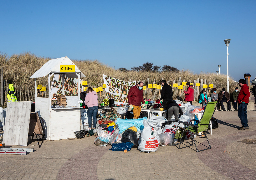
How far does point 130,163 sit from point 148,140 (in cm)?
125

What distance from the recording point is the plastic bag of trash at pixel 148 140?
293 inches

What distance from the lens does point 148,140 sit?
296 inches

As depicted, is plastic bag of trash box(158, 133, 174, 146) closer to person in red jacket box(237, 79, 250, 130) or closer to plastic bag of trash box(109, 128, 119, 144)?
plastic bag of trash box(109, 128, 119, 144)

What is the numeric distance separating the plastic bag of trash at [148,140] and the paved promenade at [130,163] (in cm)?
15

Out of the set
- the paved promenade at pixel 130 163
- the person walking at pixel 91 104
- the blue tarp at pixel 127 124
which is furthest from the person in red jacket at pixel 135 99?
the paved promenade at pixel 130 163

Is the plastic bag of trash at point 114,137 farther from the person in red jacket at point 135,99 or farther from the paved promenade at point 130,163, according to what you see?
the person in red jacket at point 135,99

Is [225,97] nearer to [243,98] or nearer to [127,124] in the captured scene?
[243,98]

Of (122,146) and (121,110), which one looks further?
(121,110)

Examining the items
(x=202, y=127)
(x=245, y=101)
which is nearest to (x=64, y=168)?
(x=202, y=127)

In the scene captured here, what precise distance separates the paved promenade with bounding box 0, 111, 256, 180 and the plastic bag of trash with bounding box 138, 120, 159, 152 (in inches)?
6.1

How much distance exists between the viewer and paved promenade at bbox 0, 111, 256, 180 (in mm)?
5520

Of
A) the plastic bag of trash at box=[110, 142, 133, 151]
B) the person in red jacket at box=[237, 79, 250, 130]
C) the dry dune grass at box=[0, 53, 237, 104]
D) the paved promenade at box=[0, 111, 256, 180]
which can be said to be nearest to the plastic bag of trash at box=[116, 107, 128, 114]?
the paved promenade at box=[0, 111, 256, 180]

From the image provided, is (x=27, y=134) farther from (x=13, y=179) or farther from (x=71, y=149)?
(x=13, y=179)

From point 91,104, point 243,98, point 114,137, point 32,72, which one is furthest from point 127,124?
point 32,72
